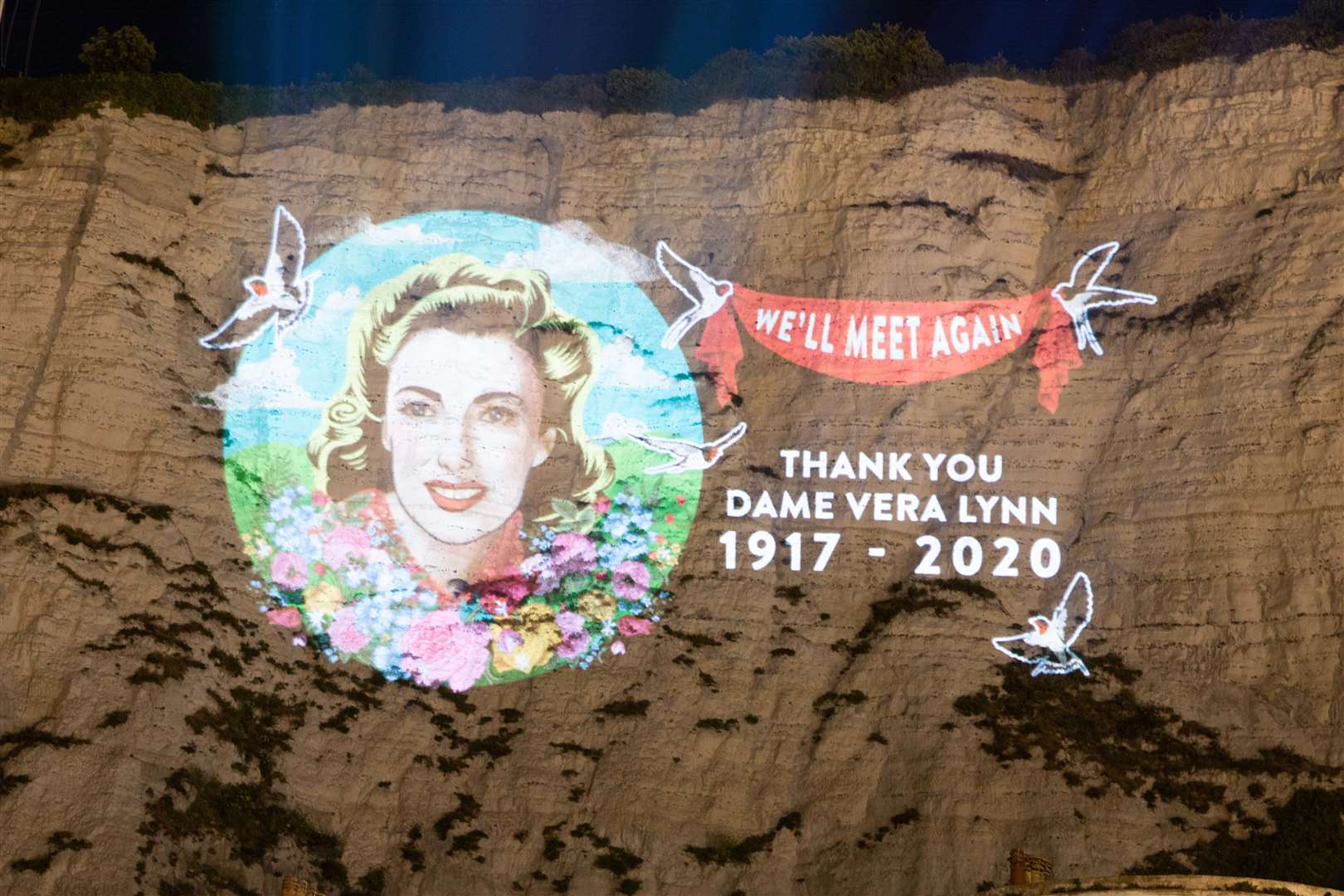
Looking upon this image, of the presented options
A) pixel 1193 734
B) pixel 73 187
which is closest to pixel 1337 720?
pixel 1193 734

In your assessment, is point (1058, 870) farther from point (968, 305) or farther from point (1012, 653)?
point (968, 305)

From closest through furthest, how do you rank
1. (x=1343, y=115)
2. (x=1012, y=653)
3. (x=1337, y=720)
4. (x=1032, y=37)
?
(x=1337, y=720) → (x=1012, y=653) → (x=1343, y=115) → (x=1032, y=37)

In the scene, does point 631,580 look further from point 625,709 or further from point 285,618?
point 285,618

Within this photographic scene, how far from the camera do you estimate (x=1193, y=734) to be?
12.3 meters

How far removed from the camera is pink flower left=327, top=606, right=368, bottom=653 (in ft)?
43.5

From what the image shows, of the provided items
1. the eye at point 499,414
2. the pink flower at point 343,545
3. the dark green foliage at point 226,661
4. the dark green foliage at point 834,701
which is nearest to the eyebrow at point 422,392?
the eye at point 499,414

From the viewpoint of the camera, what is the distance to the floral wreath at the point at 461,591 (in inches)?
523

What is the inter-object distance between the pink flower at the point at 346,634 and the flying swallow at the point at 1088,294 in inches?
258

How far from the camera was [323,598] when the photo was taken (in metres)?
13.4

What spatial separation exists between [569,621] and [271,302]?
12.9 feet

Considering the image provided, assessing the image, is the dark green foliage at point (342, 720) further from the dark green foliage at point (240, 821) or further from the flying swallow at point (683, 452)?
the flying swallow at point (683, 452)

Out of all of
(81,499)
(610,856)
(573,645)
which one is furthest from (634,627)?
(81,499)

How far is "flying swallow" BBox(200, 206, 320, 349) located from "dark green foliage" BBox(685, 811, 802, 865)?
5709mm

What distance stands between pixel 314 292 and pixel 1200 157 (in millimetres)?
7904
